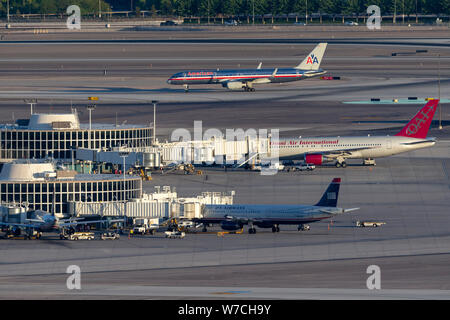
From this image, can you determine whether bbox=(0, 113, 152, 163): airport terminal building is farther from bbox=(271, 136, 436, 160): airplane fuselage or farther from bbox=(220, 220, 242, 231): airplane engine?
bbox=(220, 220, 242, 231): airplane engine

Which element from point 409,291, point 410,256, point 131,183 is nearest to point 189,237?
point 131,183

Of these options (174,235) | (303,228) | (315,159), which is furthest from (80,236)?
(315,159)

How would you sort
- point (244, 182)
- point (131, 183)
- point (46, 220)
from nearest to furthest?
1. point (46, 220)
2. point (131, 183)
3. point (244, 182)

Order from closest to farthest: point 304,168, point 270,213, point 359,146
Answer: point 270,213 → point 304,168 → point 359,146

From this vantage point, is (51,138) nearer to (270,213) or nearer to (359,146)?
(359,146)

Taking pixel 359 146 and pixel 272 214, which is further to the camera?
pixel 359 146

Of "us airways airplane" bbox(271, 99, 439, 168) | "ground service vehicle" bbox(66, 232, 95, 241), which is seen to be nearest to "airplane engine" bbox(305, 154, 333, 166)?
"us airways airplane" bbox(271, 99, 439, 168)
